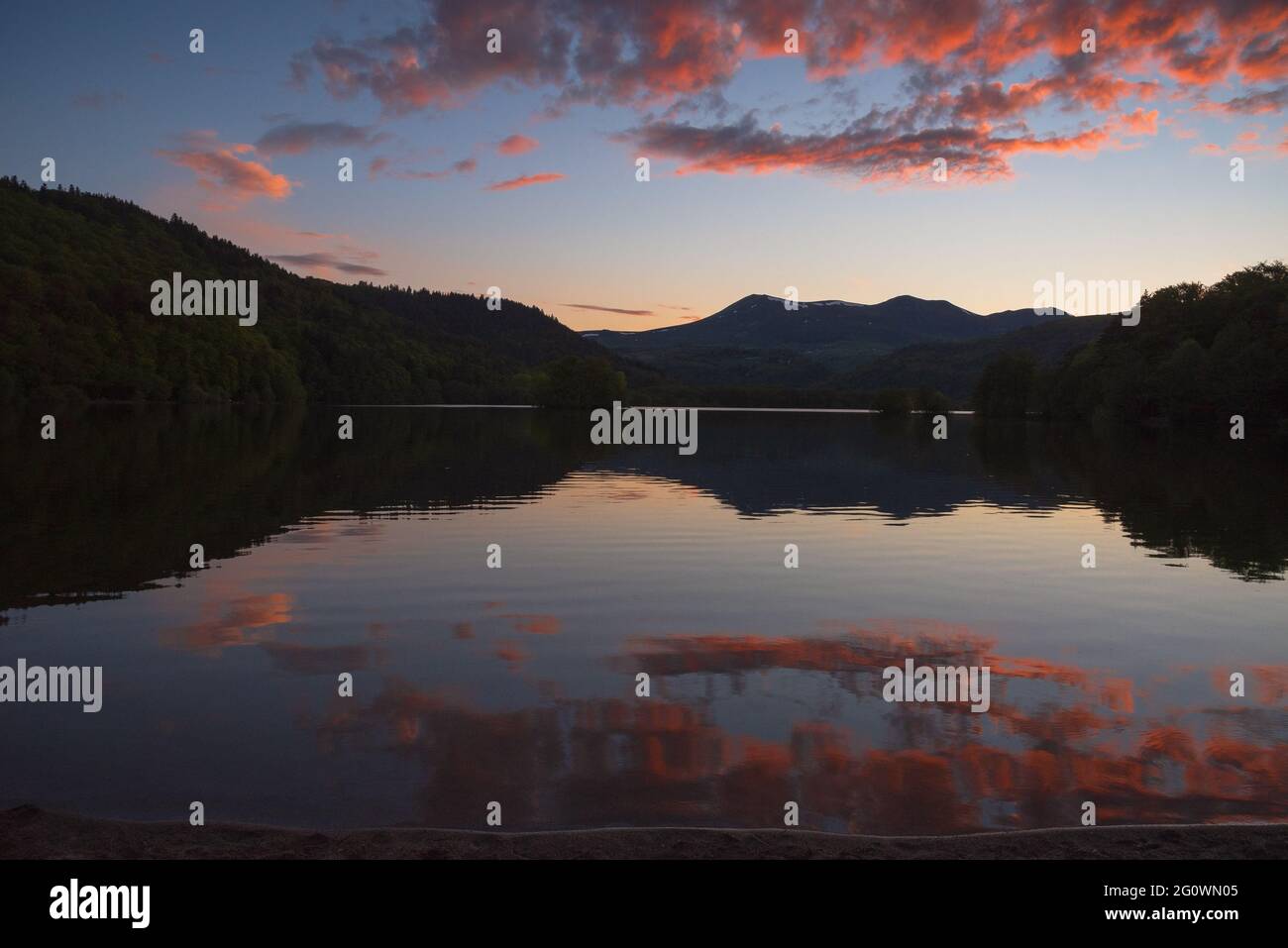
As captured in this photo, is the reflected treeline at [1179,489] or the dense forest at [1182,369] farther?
the dense forest at [1182,369]

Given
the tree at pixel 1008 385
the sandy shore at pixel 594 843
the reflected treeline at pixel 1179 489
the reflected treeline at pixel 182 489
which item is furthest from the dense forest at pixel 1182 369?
the sandy shore at pixel 594 843

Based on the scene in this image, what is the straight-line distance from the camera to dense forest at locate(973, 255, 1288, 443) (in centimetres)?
11325

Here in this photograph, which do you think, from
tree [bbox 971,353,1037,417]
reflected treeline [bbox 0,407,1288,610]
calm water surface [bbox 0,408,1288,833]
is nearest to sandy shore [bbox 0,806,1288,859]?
calm water surface [bbox 0,408,1288,833]

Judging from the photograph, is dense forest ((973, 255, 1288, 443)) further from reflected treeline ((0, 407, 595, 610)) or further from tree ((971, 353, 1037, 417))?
reflected treeline ((0, 407, 595, 610))

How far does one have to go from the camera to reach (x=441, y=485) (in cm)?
4094

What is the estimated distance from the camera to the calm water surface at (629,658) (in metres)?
9.46

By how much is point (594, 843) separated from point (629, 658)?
666cm

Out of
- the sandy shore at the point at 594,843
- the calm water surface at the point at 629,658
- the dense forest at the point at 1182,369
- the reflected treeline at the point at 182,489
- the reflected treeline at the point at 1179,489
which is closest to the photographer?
the sandy shore at the point at 594,843

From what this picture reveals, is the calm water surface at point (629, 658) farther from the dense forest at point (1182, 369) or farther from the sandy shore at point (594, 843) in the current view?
the dense forest at point (1182, 369)

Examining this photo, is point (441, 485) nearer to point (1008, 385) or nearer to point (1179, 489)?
point (1179, 489)

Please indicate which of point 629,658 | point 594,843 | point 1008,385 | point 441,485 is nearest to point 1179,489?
point 441,485

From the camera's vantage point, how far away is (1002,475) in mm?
52188

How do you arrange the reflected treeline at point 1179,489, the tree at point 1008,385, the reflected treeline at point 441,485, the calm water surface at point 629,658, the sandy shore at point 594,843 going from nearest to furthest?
the sandy shore at point 594,843
the calm water surface at point 629,658
the reflected treeline at point 441,485
the reflected treeline at point 1179,489
the tree at point 1008,385

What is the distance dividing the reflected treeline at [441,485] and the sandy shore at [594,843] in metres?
10.6
